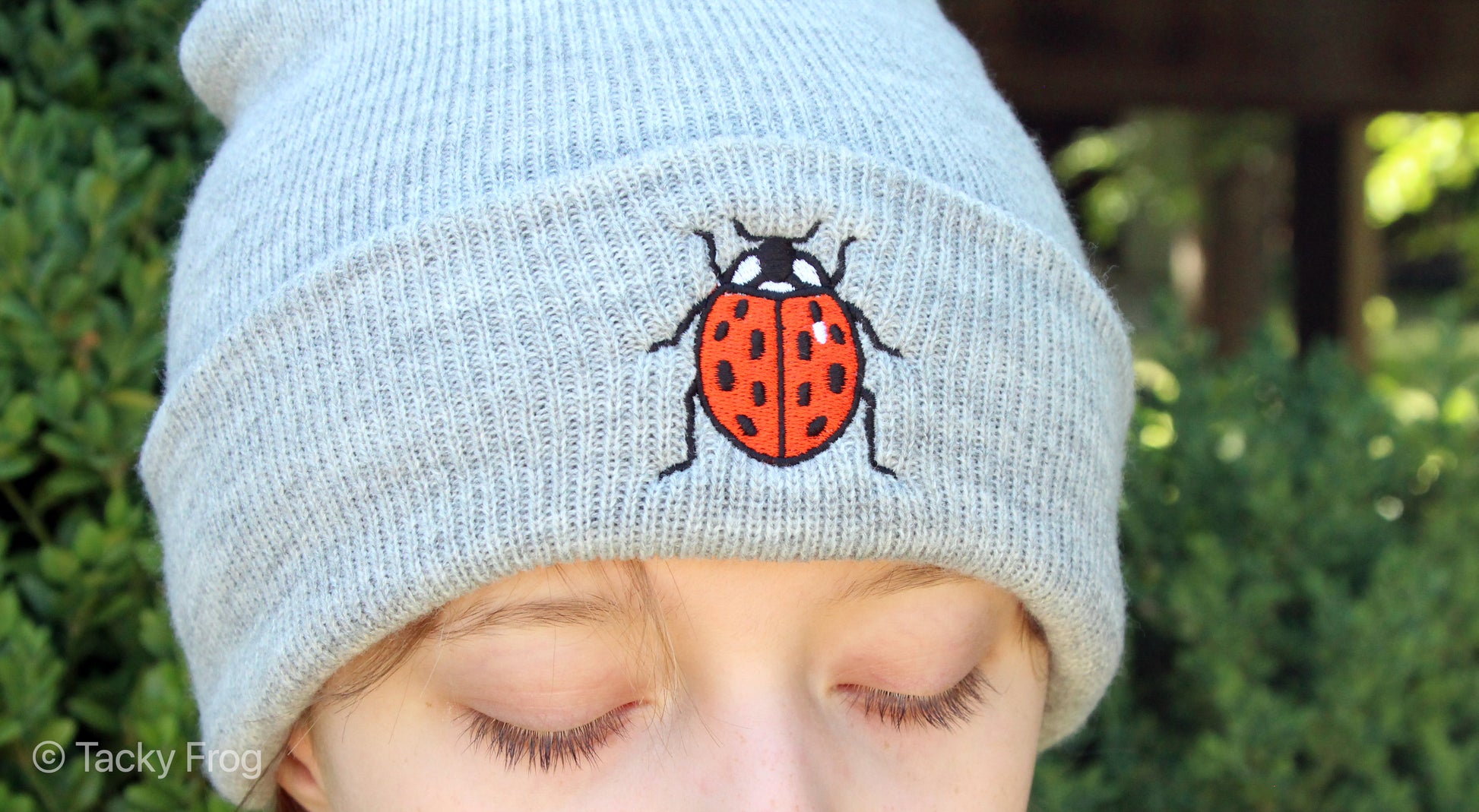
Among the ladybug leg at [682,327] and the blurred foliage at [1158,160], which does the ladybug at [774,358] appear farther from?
the blurred foliage at [1158,160]

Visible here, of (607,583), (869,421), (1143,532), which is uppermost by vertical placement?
(869,421)

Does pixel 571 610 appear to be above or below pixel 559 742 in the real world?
above

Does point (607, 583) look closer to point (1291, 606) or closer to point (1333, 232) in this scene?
point (1291, 606)

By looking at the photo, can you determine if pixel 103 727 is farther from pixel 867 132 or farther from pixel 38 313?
pixel 867 132

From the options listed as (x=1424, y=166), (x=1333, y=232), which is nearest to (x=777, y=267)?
(x=1333, y=232)

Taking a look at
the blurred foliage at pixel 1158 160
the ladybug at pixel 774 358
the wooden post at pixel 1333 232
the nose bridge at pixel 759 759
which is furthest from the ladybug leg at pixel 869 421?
the blurred foliage at pixel 1158 160

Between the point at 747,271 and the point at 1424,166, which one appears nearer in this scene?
the point at 747,271

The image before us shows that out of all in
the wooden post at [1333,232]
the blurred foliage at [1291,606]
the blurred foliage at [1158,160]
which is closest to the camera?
the blurred foliage at [1291,606]
